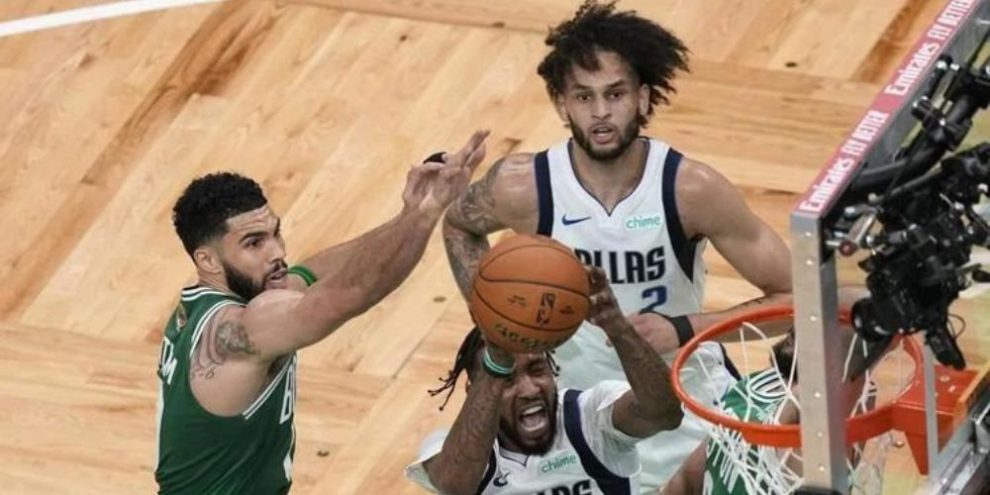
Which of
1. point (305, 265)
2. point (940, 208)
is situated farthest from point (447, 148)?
point (940, 208)

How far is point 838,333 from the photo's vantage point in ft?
19.0

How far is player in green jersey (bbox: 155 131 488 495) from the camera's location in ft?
22.5

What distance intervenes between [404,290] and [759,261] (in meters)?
2.20

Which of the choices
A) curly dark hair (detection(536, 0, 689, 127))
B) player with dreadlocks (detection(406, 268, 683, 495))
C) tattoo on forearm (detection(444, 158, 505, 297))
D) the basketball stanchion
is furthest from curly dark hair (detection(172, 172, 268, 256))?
the basketball stanchion

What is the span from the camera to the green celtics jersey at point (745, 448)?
21.4 feet

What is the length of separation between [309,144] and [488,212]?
2578 millimetres

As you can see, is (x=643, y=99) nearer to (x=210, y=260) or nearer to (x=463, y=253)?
(x=463, y=253)

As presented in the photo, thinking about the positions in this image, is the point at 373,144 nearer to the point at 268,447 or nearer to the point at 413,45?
the point at 413,45

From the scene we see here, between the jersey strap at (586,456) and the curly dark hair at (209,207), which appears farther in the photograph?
the curly dark hair at (209,207)

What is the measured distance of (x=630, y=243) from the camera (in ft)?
24.8

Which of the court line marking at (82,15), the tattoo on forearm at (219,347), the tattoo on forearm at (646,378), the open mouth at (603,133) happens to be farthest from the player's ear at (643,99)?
the court line marking at (82,15)

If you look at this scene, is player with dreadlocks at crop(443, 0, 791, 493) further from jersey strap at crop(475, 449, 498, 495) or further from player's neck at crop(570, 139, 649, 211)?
jersey strap at crop(475, 449, 498, 495)

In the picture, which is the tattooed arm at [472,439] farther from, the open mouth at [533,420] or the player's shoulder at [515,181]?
the player's shoulder at [515,181]

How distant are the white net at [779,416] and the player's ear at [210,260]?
1292 millimetres
